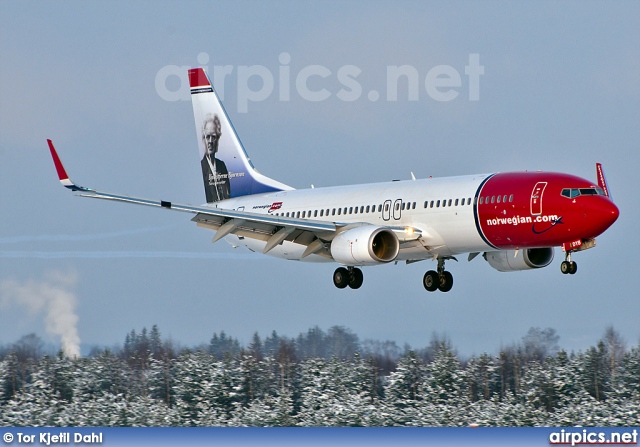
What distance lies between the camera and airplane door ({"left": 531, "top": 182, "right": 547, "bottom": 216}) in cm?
4678

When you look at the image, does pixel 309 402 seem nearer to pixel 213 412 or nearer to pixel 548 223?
pixel 213 412

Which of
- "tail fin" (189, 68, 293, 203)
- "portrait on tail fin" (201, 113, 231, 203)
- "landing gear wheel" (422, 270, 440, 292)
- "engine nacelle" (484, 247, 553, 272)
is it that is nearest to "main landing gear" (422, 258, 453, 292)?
"landing gear wheel" (422, 270, 440, 292)

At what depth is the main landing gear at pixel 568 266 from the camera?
1865 inches

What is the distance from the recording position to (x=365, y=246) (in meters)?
49.2

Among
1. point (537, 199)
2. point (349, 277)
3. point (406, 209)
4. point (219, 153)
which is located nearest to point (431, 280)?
point (349, 277)

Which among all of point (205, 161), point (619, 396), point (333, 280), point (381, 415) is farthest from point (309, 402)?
point (333, 280)

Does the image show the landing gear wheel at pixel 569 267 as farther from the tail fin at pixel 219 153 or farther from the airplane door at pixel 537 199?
the tail fin at pixel 219 153

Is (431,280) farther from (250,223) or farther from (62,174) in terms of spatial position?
(62,174)

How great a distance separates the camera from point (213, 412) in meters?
104

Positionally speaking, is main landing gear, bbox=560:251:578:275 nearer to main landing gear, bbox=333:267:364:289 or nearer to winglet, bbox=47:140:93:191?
main landing gear, bbox=333:267:364:289

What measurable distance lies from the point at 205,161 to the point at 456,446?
24.5 metres

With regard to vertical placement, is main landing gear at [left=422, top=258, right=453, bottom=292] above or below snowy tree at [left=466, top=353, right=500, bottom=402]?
below

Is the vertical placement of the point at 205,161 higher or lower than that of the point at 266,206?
higher

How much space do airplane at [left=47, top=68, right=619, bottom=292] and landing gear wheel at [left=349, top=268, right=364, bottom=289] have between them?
0.18 ft
